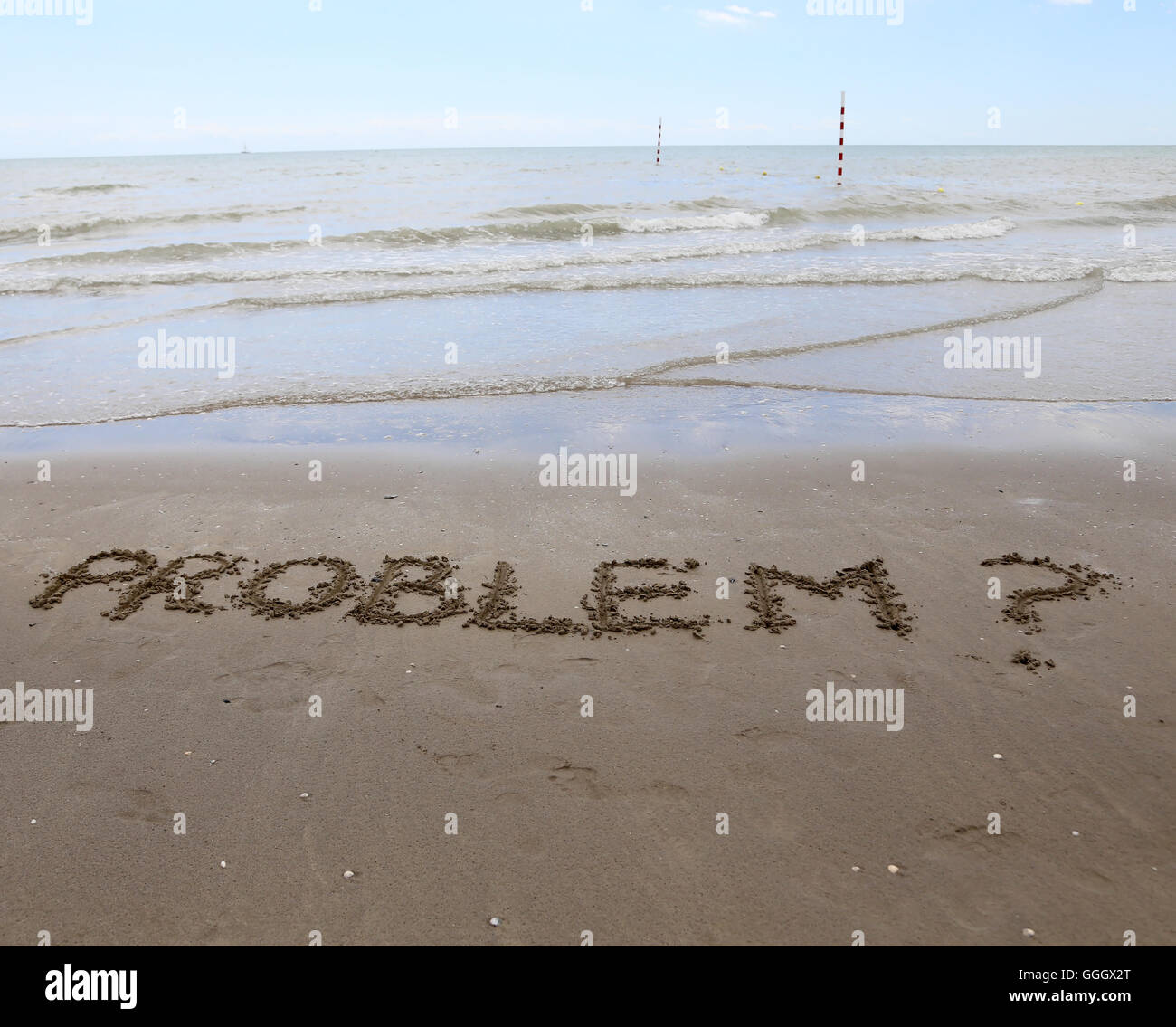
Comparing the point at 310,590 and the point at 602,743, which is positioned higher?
the point at 310,590

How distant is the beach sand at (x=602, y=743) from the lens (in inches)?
114

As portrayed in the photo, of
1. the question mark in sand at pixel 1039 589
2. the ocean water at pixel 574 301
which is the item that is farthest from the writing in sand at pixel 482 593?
the ocean water at pixel 574 301

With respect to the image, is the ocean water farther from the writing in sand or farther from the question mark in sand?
the question mark in sand

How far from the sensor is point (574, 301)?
43.7ft

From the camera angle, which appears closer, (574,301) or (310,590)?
(310,590)

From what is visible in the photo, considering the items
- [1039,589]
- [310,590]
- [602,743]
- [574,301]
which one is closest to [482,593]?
[310,590]

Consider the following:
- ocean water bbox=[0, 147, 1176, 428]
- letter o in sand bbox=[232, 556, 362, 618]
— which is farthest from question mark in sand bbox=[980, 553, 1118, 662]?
letter o in sand bbox=[232, 556, 362, 618]

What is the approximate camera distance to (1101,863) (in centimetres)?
302

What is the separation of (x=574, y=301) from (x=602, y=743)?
1051 cm

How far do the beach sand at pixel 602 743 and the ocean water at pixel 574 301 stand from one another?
2982mm

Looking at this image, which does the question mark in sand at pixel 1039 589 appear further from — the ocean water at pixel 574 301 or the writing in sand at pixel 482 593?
the ocean water at pixel 574 301

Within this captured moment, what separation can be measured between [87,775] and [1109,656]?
15.4ft

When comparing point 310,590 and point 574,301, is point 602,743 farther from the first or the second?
point 574,301

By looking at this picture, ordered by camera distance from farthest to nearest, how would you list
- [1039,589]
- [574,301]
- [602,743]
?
[574,301]
[1039,589]
[602,743]
